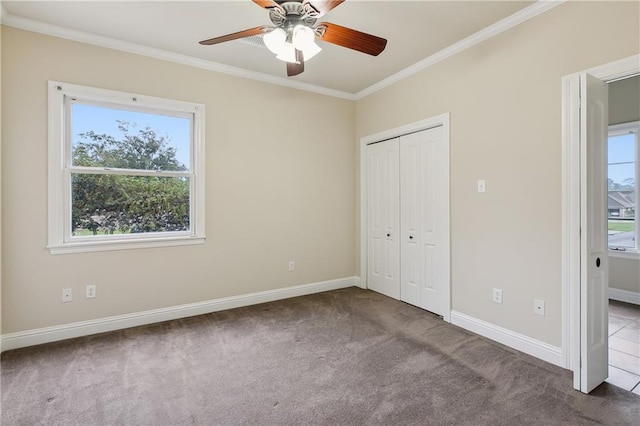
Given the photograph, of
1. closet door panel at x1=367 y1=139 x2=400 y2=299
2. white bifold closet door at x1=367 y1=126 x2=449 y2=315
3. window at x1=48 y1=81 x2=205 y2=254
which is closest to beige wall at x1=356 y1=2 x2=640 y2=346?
white bifold closet door at x1=367 y1=126 x2=449 y2=315

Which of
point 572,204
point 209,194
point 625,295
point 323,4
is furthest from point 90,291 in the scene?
point 625,295

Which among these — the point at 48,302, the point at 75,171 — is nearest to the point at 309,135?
the point at 75,171

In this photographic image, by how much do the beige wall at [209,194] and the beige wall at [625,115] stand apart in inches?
131

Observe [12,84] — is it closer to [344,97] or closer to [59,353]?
[59,353]

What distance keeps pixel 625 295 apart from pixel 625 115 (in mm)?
2227

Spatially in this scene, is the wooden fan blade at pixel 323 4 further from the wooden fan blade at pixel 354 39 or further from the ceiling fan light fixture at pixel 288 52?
the ceiling fan light fixture at pixel 288 52

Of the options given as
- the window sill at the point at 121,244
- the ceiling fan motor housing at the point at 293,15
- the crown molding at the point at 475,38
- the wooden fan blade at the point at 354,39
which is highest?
the crown molding at the point at 475,38

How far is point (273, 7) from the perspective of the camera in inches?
74.2

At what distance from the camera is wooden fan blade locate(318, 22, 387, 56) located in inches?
80.0

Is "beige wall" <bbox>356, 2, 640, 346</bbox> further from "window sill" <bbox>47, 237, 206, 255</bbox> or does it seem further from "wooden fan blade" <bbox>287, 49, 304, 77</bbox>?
"window sill" <bbox>47, 237, 206, 255</bbox>

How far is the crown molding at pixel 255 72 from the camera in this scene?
2545 millimetres

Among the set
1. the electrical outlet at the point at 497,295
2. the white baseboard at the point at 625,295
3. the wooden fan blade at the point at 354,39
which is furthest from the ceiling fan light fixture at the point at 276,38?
the white baseboard at the point at 625,295

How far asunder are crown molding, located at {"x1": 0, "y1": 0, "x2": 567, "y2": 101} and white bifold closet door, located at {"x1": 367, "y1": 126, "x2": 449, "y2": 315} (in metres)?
0.75

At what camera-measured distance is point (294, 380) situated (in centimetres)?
220
